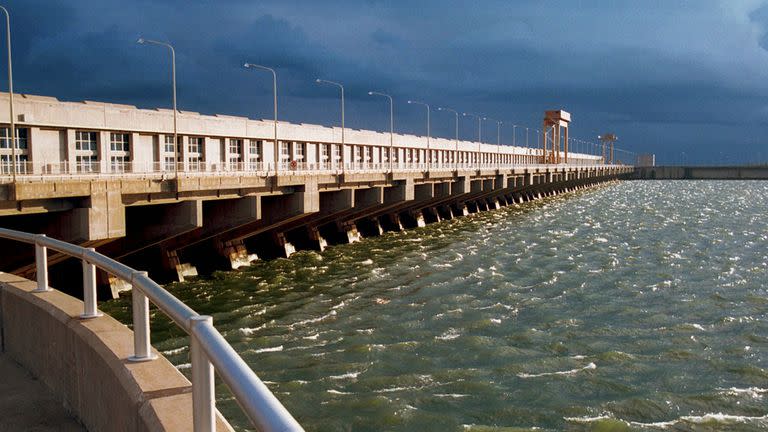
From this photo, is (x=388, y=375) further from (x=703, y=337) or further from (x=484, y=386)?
(x=703, y=337)

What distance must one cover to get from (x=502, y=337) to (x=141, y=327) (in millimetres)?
12925

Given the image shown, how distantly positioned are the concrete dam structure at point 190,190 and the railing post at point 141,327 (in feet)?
54.7

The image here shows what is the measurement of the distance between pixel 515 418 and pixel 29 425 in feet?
26.7

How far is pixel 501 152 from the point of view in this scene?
153375mm

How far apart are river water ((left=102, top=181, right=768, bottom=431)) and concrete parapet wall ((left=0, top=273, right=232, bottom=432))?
5.06 metres

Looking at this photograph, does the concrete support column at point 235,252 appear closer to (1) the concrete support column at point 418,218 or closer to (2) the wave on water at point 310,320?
(2) the wave on water at point 310,320

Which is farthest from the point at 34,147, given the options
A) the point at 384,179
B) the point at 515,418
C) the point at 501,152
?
the point at 501,152

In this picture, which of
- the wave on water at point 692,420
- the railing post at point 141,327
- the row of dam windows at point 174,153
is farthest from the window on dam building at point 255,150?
the railing post at point 141,327

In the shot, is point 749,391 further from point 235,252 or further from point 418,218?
point 418,218

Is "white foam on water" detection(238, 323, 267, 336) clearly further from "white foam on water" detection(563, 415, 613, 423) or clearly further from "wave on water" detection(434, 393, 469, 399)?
"white foam on water" detection(563, 415, 613, 423)

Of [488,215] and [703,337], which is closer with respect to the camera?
[703,337]

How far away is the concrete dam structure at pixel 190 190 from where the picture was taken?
21969 millimetres

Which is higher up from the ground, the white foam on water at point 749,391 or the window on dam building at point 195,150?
the window on dam building at point 195,150

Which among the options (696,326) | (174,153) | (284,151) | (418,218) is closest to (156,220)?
(174,153)
